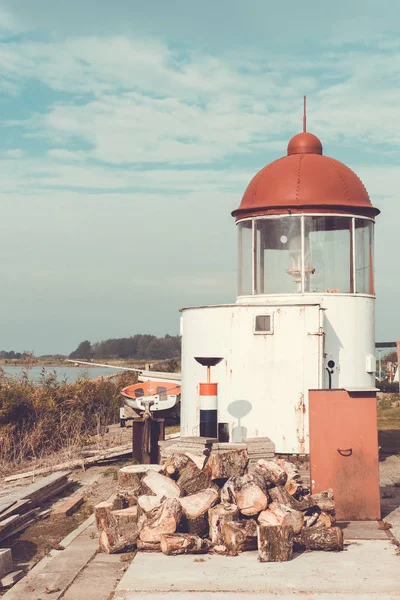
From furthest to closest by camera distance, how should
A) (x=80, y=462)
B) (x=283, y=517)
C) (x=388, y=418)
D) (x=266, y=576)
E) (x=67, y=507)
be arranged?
(x=388, y=418)
(x=80, y=462)
(x=67, y=507)
(x=283, y=517)
(x=266, y=576)

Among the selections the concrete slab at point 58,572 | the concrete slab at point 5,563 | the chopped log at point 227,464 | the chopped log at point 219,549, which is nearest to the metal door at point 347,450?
the chopped log at point 227,464

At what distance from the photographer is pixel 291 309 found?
13.1 meters

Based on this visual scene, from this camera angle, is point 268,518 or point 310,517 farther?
point 310,517

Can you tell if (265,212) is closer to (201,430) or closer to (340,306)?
(340,306)

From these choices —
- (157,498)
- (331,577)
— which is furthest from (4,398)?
(331,577)

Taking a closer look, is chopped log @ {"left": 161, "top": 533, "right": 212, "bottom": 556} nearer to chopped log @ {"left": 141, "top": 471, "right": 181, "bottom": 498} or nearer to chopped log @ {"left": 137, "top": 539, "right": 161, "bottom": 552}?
chopped log @ {"left": 137, "top": 539, "right": 161, "bottom": 552}

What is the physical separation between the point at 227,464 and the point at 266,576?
6.77 feet

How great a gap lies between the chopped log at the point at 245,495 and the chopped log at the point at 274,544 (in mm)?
625

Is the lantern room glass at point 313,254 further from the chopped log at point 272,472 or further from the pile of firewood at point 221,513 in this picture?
the pile of firewood at point 221,513

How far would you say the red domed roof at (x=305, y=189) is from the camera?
14281 mm

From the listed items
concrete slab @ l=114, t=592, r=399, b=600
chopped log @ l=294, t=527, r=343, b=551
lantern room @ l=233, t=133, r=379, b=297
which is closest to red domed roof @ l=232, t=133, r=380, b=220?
lantern room @ l=233, t=133, r=379, b=297

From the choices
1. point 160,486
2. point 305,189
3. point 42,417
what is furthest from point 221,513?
point 42,417

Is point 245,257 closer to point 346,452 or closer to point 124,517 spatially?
point 346,452

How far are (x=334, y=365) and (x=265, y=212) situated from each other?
10.0ft
